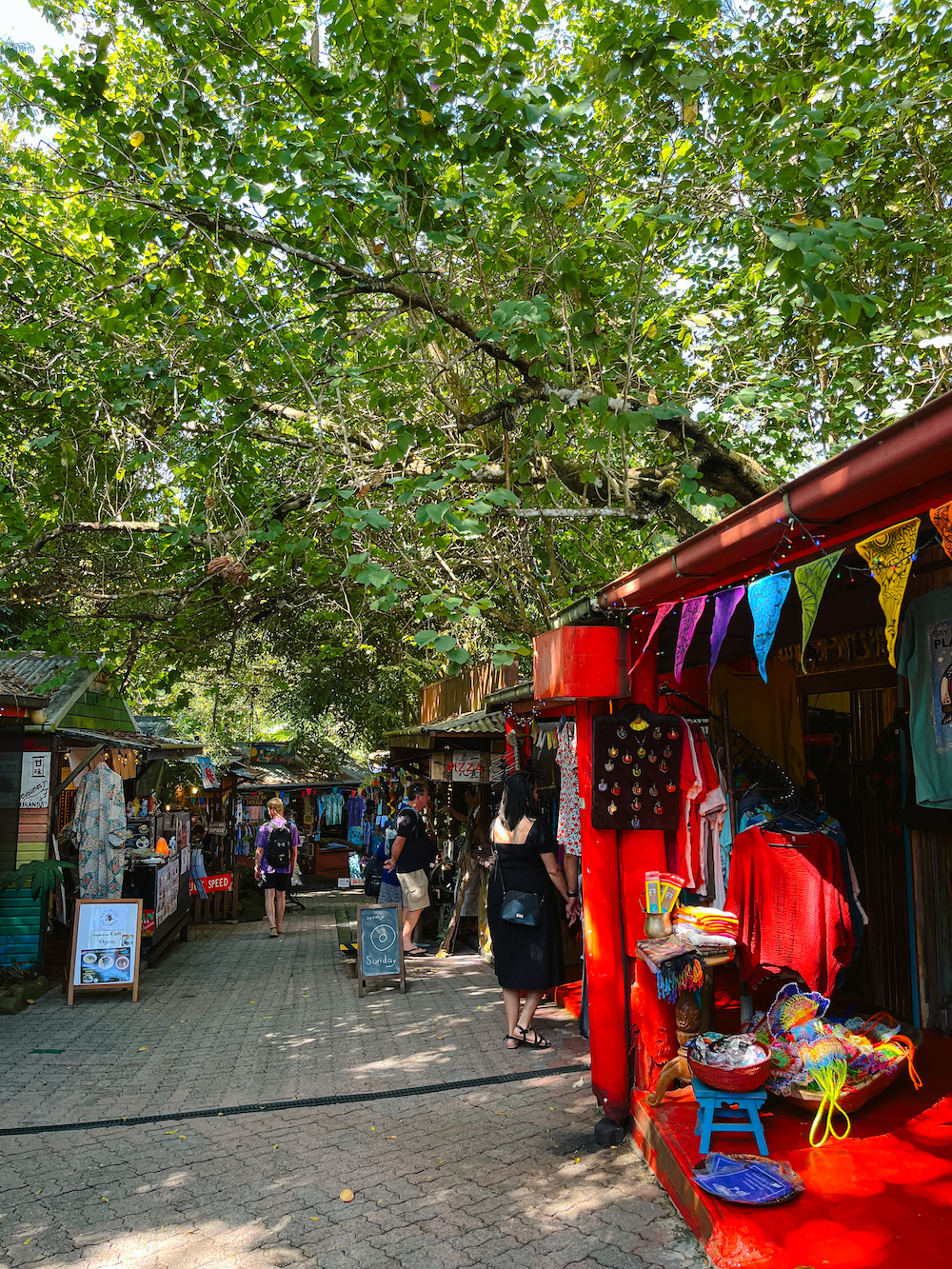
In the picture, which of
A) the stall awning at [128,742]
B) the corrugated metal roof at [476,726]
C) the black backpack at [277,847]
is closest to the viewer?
the stall awning at [128,742]

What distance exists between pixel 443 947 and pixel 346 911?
5.65ft

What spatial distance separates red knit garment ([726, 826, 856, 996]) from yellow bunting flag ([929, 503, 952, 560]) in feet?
9.49

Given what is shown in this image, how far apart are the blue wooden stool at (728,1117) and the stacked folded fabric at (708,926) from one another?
70 centimetres

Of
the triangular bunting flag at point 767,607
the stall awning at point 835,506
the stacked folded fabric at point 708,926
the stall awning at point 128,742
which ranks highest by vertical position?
the stall awning at point 835,506

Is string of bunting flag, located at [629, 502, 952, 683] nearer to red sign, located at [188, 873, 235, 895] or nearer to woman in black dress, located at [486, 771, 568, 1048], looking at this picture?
woman in black dress, located at [486, 771, 568, 1048]

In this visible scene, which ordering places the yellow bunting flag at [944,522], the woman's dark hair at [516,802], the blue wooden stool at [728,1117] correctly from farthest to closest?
1. the woman's dark hair at [516,802]
2. the blue wooden stool at [728,1117]
3. the yellow bunting flag at [944,522]

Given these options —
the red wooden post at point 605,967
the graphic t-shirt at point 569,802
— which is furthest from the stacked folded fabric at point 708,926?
the graphic t-shirt at point 569,802

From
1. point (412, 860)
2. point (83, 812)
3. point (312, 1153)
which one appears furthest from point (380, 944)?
point (312, 1153)

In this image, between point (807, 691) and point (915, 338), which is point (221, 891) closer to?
point (807, 691)

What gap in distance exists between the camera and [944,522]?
2.47 metres

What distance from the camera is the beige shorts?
10.3 m

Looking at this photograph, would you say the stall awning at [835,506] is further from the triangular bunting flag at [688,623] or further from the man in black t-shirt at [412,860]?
the man in black t-shirt at [412,860]

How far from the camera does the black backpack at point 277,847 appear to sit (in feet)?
40.2

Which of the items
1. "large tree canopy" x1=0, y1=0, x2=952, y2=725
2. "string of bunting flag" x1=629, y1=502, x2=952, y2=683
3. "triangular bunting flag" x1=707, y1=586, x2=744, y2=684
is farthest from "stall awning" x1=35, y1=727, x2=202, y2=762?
"string of bunting flag" x1=629, y1=502, x2=952, y2=683
